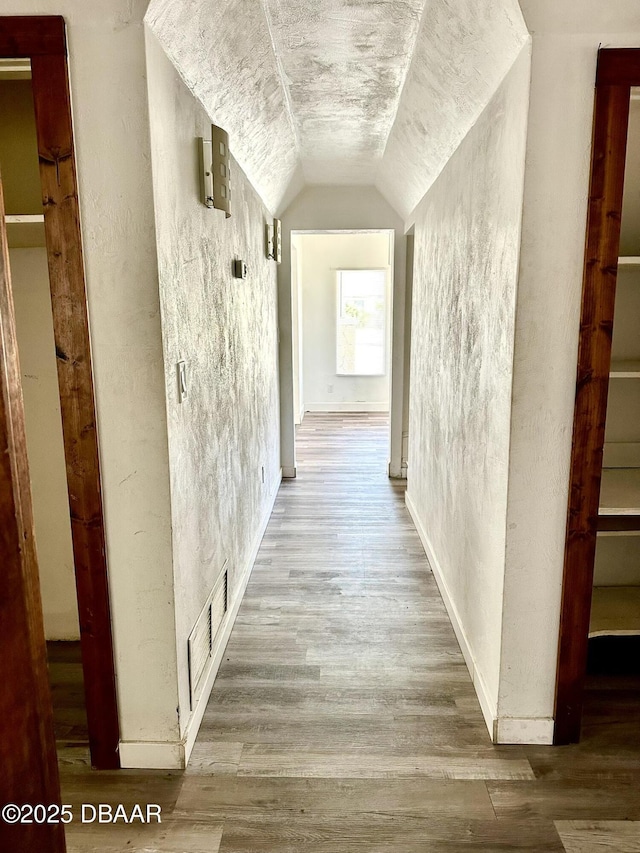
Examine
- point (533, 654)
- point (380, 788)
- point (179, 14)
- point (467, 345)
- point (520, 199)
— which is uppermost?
point (179, 14)

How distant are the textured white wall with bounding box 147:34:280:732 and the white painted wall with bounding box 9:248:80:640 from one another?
0.64 m

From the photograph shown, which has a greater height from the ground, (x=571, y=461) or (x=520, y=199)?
(x=520, y=199)

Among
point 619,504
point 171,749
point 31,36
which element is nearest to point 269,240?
point 31,36

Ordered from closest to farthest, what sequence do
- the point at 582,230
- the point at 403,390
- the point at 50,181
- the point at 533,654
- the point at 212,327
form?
the point at 50,181
the point at 582,230
the point at 533,654
the point at 212,327
the point at 403,390

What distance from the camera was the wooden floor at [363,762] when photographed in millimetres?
1633

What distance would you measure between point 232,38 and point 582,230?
138 cm

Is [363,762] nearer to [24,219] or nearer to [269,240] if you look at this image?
[24,219]

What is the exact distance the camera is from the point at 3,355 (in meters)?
0.64

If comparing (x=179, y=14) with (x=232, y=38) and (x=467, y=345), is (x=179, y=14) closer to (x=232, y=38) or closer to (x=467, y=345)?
(x=232, y=38)

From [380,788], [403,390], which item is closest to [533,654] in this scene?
[380,788]

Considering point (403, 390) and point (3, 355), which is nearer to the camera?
point (3, 355)

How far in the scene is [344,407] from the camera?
894cm

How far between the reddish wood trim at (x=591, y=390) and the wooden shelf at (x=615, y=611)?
0.38m

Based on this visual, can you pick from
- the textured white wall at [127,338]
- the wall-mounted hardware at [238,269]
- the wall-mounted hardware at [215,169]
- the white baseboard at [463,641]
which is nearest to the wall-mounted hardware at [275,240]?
the wall-mounted hardware at [238,269]
